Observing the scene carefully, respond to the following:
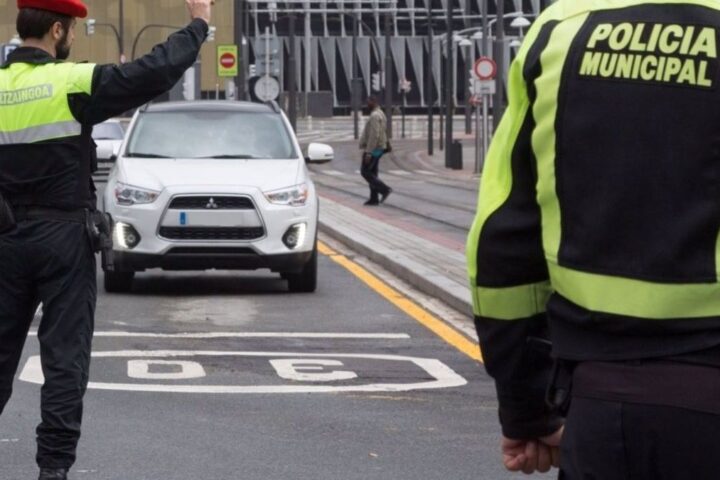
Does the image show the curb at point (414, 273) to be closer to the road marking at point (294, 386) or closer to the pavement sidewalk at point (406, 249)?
the pavement sidewalk at point (406, 249)

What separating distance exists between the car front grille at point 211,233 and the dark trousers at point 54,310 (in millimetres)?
8501

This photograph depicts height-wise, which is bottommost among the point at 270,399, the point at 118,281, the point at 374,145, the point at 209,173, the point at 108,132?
the point at 108,132

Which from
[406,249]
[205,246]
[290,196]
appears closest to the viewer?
[205,246]

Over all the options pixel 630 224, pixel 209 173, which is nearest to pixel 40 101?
pixel 630 224

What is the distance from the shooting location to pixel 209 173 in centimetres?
1536

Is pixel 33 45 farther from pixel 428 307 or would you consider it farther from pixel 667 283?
pixel 428 307

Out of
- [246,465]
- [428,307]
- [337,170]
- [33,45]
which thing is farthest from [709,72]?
[337,170]

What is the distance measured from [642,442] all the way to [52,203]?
396 centimetres

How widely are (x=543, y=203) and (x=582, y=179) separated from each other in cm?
10

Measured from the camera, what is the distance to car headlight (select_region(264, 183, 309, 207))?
1526 centimetres

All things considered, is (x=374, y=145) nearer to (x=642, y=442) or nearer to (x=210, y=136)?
(x=210, y=136)

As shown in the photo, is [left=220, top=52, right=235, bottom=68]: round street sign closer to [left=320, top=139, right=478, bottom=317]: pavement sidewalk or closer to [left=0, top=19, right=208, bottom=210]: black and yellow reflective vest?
[left=320, top=139, right=478, bottom=317]: pavement sidewalk

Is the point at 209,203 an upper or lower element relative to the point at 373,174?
upper

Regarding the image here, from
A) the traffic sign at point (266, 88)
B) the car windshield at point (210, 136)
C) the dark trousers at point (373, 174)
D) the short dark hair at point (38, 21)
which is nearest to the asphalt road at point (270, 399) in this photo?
the short dark hair at point (38, 21)
